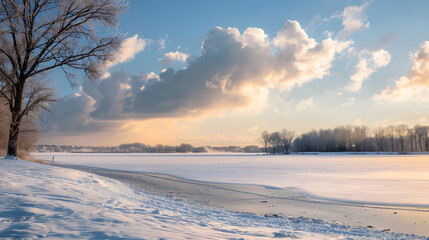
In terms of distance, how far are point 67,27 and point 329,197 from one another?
15.6m

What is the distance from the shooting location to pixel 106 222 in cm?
527

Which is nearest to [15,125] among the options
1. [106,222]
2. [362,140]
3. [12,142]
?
[12,142]

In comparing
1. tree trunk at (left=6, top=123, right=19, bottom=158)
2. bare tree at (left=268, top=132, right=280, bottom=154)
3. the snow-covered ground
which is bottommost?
the snow-covered ground

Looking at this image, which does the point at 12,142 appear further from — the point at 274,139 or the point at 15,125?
the point at 274,139

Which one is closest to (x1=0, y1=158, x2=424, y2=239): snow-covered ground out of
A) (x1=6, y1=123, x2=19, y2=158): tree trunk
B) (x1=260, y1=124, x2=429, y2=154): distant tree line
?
(x1=6, y1=123, x2=19, y2=158): tree trunk

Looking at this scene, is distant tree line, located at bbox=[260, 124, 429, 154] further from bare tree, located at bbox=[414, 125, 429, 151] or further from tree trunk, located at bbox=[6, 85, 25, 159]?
tree trunk, located at bbox=[6, 85, 25, 159]

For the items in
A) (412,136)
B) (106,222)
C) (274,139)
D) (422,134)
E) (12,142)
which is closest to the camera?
→ (106,222)

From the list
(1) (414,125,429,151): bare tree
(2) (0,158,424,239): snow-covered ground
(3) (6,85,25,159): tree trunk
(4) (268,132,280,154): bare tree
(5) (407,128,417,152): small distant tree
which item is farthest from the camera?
(4) (268,132,280,154): bare tree

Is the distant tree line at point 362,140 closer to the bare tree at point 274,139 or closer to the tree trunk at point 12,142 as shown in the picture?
the bare tree at point 274,139

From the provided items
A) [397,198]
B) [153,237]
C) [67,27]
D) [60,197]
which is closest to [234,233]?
[153,237]

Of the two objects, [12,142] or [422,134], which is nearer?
[12,142]

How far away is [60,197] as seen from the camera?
6.92 metres

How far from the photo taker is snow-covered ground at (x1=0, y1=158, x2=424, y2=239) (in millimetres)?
4660

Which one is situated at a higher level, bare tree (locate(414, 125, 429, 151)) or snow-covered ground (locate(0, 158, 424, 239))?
bare tree (locate(414, 125, 429, 151))
